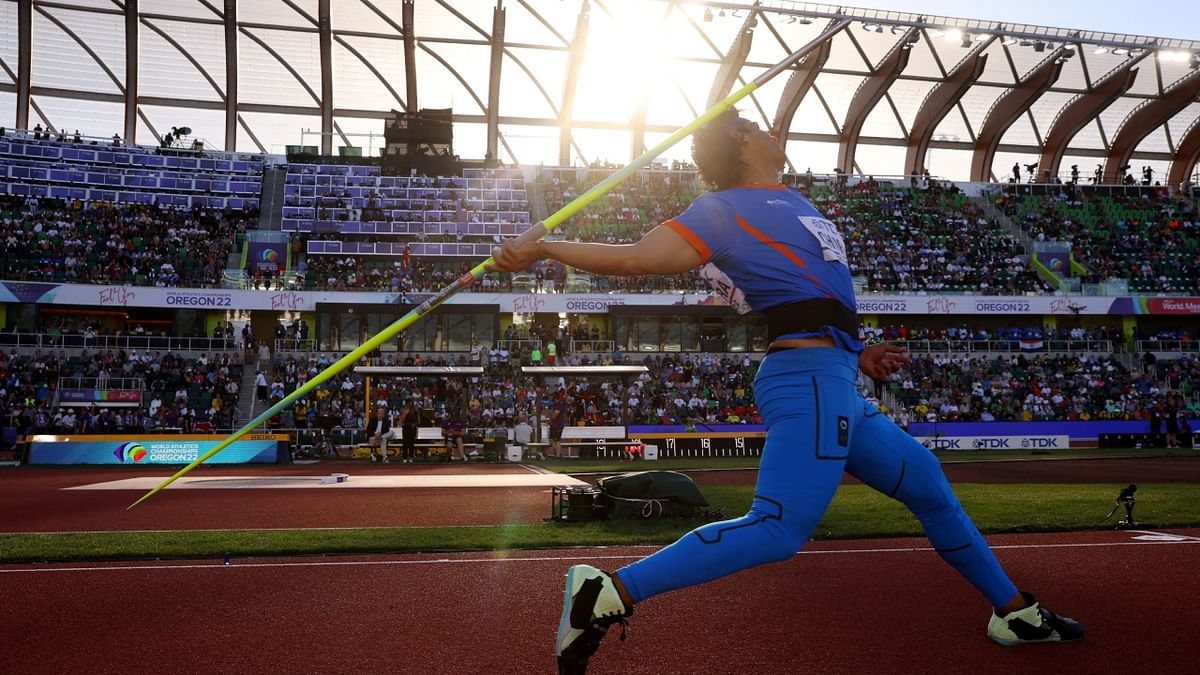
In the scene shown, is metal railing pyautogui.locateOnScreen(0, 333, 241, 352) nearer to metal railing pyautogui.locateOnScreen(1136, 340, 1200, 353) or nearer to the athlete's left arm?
the athlete's left arm

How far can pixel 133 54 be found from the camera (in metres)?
47.8

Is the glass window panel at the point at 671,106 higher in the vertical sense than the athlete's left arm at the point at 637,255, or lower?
higher

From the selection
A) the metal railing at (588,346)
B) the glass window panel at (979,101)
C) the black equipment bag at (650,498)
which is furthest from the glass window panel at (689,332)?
the black equipment bag at (650,498)

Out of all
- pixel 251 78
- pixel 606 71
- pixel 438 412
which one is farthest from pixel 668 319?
pixel 251 78

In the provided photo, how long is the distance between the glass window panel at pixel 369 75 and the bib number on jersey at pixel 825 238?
50.8 meters

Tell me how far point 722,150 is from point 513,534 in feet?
19.0

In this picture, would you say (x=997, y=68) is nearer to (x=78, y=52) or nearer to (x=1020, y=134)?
(x=1020, y=134)

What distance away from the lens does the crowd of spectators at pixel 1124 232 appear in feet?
144

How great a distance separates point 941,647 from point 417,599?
3.16 m

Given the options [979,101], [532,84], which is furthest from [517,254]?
[979,101]

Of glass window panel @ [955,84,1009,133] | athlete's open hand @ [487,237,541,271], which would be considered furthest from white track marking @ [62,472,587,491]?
glass window panel @ [955,84,1009,133]

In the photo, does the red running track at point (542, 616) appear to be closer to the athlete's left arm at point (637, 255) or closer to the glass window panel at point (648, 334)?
the athlete's left arm at point (637, 255)

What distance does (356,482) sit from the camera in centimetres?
1700

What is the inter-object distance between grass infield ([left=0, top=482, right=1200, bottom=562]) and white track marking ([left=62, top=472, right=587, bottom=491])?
5799 mm
